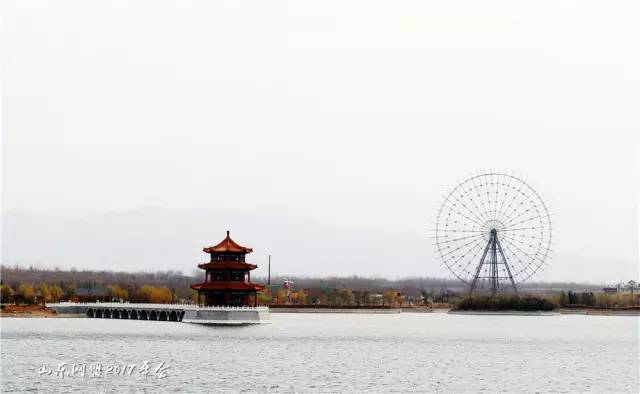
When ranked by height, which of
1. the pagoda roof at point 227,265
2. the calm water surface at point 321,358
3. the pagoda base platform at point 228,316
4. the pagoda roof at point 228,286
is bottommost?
the calm water surface at point 321,358

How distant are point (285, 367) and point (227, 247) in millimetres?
59189

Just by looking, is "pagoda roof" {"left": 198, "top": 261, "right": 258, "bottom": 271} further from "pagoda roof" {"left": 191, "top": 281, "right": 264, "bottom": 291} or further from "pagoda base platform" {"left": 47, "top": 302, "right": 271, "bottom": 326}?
"pagoda base platform" {"left": 47, "top": 302, "right": 271, "bottom": 326}

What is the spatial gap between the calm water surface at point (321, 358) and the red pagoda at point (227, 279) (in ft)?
17.0

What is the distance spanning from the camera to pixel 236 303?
451 feet

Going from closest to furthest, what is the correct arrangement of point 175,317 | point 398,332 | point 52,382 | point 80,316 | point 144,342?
point 52,382 → point 144,342 → point 398,332 → point 175,317 → point 80,316

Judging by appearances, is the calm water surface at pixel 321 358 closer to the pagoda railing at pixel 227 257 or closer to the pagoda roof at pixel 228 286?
the pagoda roof at pixel 228 286

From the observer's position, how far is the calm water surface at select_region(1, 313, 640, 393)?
229 feet

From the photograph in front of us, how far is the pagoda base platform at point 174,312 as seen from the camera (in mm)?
133125

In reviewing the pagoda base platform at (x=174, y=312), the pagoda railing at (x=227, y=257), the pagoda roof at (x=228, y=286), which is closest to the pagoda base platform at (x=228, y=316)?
the pagoda base platform at (x=174, y=312)

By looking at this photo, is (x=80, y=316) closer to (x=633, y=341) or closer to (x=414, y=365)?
(x=633, y=341)

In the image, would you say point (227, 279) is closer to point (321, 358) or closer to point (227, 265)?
point (227, 265)

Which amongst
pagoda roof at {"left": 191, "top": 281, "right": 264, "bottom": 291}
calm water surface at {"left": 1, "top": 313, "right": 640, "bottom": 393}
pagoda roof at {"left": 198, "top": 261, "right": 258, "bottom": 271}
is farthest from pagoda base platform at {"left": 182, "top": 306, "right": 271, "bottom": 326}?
pagoda roof at {"left": 198, "top": 261, "right": 258, "bottom": 271}

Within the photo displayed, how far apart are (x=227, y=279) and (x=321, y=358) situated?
49957 mm

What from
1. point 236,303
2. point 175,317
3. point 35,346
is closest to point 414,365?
point 35,346
